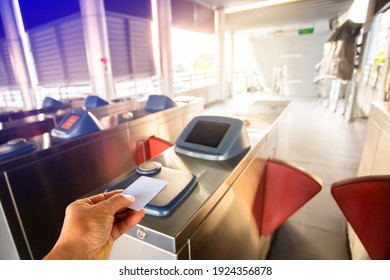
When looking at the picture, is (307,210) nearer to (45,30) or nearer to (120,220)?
(120,220)

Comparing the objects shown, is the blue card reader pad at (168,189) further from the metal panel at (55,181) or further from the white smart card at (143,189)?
the metal panel at (55,181)

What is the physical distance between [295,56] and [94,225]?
902 centimetres

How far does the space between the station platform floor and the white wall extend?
10.3ft

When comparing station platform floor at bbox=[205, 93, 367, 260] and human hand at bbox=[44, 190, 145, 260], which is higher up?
human hand at bbox=[44, 190, 145, 260]

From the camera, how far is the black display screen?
2.97ft

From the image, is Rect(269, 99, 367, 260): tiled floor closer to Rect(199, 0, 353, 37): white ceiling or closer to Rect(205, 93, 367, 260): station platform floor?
Rect(205, 93, 367, 260): station platform floor

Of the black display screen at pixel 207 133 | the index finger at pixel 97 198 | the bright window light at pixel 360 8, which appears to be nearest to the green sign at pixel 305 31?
the bright window light at pixel 360 8

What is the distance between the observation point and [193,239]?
0.57 metres

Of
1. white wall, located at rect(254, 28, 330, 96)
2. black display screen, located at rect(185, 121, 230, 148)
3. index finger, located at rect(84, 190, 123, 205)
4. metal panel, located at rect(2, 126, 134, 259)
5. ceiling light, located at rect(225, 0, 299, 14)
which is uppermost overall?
ceiling light, located at rect(225, 0, 299, 14)

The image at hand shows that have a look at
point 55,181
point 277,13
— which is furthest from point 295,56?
point 55,181

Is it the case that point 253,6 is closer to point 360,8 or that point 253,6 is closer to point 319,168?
point 360,8

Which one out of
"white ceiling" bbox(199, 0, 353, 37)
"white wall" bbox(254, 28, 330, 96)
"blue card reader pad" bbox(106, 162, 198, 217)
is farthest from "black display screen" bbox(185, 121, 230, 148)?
"white wall" bbox(254, 28, 330, 96)

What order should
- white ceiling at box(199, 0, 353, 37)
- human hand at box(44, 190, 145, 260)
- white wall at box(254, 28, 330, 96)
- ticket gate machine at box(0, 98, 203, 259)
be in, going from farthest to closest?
white wall at box(254, 28, 330, 96), white ceiling at box(199, 0, 353, 37), ticket gate machine at box(0, 98, 203, 259), human hand at box(44, 190, 145, 260)

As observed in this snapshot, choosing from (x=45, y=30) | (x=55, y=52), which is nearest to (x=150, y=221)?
(x=45, y=30)
